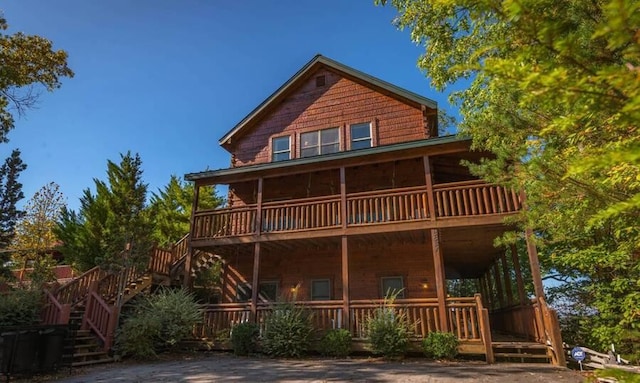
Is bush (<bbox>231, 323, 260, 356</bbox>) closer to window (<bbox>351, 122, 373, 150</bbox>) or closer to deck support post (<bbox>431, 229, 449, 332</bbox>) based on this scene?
deck support post (<bbox>431, 229, 449, 332</bbox>)

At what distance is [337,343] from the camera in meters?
10.6

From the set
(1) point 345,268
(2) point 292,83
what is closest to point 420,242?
(1) point 345,268

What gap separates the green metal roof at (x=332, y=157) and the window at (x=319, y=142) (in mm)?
3002

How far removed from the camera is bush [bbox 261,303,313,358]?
422 inches

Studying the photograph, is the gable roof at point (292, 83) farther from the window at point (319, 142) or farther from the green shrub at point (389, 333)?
the green shrub at point (389, 333)

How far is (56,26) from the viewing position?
16094 mm

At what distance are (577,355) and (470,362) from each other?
2349mm

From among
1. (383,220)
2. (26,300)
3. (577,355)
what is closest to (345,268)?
(383,220)

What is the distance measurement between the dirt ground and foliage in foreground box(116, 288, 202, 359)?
1.84 ft

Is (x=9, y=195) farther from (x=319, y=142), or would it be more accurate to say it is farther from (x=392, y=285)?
(x=392, y=285)

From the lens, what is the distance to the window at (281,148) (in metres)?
17.2

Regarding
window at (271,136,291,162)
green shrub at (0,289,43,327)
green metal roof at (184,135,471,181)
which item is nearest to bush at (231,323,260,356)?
green metal roof at (184,135,471,181)

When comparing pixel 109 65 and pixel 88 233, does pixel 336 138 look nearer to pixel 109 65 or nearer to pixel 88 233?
pixel 109 65

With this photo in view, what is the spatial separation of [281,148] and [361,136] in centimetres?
376
